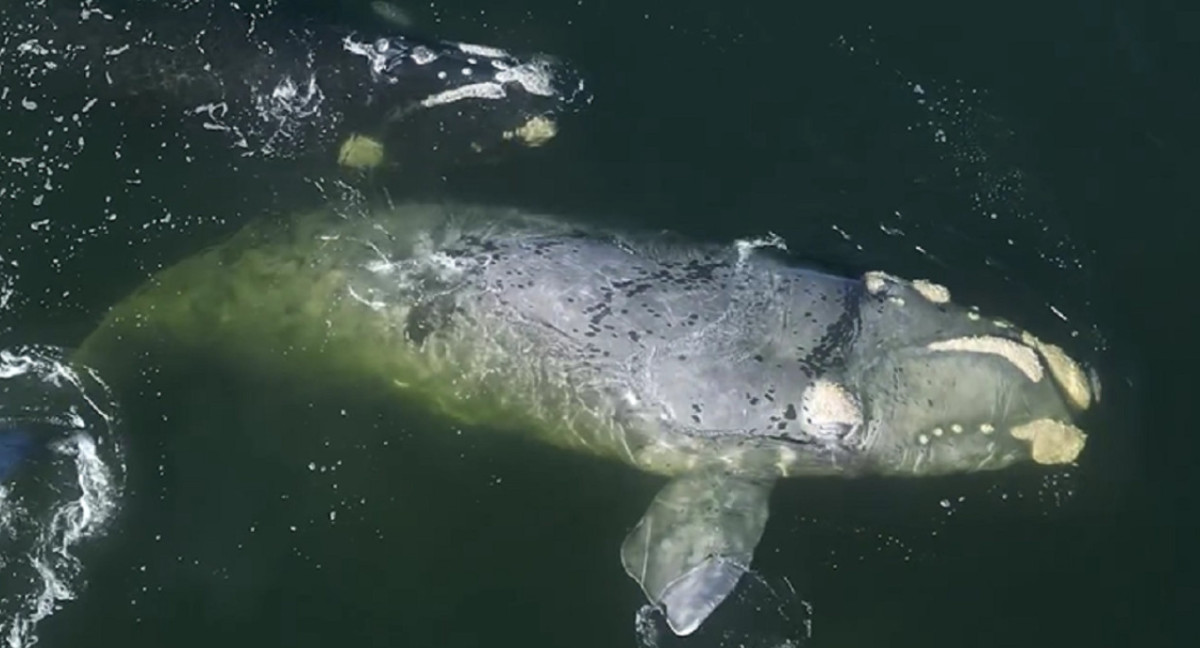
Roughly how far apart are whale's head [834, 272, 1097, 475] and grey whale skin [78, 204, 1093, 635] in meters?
0.02

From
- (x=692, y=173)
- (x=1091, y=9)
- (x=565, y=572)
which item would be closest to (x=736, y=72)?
(x=692, y=173)

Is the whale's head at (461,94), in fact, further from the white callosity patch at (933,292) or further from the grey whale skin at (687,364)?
the white callosity patch at (933,292)

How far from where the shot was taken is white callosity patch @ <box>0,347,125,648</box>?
57.7 feet

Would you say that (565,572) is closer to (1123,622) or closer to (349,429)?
(349,429)

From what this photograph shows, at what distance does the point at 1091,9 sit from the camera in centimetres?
2381

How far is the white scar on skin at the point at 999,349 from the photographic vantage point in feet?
58.8

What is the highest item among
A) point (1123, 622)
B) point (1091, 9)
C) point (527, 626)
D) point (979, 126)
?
point (1091, 9)

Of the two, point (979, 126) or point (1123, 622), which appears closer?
point (1123, 622)

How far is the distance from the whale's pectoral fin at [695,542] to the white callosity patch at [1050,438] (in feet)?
10.3

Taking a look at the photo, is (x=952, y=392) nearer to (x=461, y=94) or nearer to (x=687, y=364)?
(x=687, y=364)

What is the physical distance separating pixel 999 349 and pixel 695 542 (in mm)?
4348

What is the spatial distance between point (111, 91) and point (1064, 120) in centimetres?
1418

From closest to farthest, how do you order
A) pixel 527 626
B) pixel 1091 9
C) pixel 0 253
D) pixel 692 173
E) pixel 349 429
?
pixel 527 626 < pixel 349 429 < pixel 0 253 < pixel 692 173 < pixel 1091 9

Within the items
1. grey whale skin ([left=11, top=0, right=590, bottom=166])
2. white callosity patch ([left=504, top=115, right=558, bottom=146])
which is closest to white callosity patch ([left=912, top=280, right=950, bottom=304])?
white callosity patch ([left=504, top=115, right=558, bottom=146])
